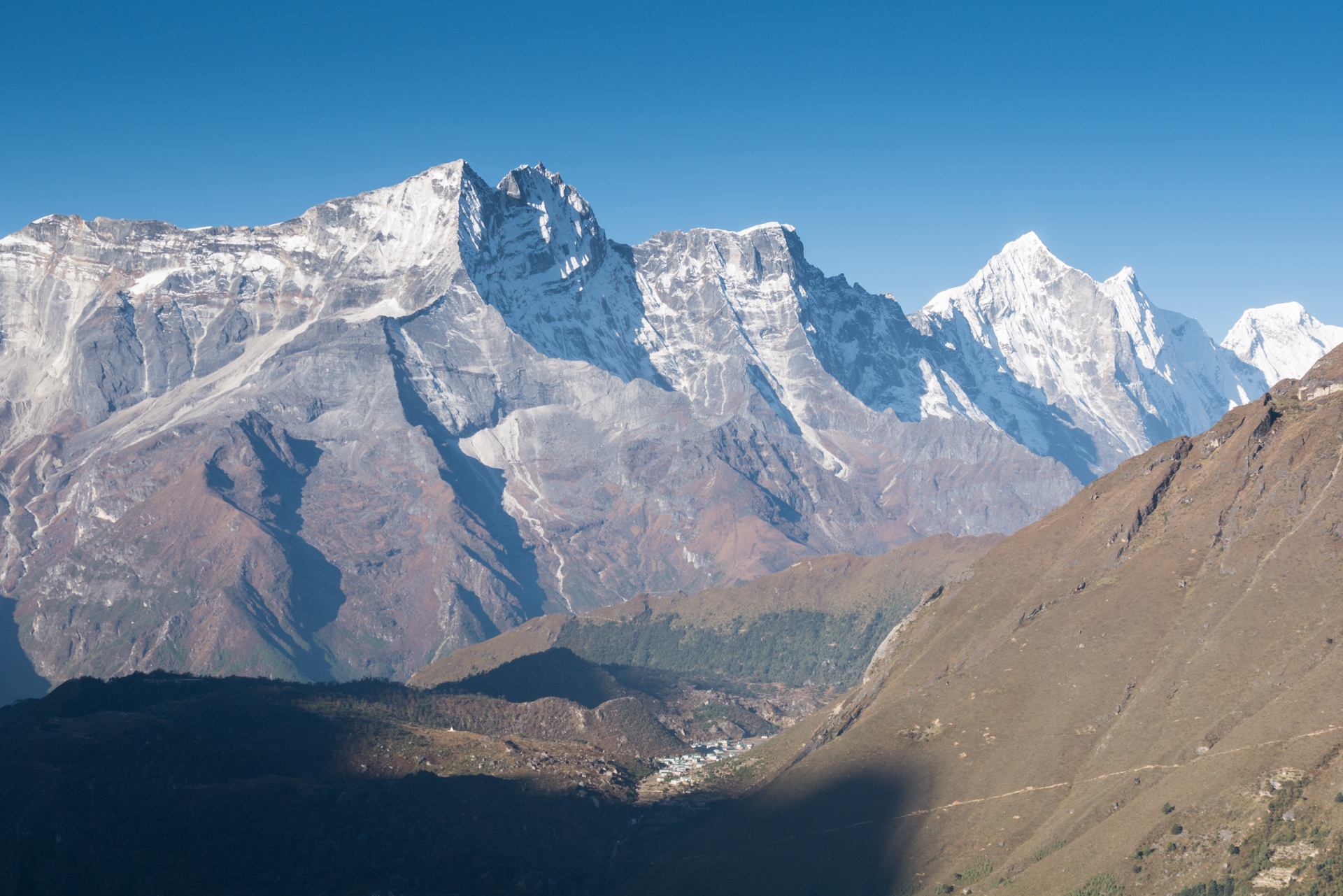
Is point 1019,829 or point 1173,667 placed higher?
point 1173,667

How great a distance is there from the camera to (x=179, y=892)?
194m

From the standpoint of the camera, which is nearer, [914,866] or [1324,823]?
[1324,823]

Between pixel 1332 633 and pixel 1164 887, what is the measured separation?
5306 cm

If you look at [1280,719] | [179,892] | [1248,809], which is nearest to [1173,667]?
[1280,719]

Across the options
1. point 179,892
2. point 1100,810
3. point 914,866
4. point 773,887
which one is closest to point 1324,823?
point 1100,810

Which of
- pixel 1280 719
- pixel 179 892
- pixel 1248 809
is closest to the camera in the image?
pixel 1248 809

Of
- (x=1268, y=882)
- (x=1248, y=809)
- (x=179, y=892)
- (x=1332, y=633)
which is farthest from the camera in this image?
(x=179, y=892)

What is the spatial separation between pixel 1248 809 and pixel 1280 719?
1827 centimetres

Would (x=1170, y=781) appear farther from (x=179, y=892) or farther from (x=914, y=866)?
(x=179, y=892)

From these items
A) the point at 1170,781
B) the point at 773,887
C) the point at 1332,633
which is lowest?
the point at 773,887

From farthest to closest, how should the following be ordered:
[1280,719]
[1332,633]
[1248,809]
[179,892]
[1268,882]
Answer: [179,892] → [1332,633] → [1280,719] → [1248,809] → [1268,882]

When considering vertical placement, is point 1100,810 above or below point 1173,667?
below

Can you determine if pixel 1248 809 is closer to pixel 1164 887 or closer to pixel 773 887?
pixel 1164 887

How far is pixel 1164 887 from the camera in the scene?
152625mm
